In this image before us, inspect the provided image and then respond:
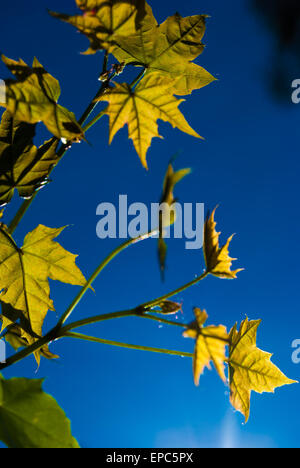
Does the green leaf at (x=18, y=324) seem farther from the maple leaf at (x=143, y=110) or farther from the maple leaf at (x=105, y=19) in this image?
the maple leaf at (x=105, y=19)

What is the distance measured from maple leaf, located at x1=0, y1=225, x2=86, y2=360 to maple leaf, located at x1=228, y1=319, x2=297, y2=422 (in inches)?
12.2

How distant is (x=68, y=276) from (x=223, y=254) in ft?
0.99

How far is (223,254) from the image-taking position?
2.13 ft

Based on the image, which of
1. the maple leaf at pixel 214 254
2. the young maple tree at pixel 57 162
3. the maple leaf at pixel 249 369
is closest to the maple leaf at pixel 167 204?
the young maple tree at pixel 57 162

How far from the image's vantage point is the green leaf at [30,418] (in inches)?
18.7

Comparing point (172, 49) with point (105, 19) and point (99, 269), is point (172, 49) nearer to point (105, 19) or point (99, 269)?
point (105, 19)

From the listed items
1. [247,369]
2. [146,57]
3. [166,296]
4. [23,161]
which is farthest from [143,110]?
[247,369]

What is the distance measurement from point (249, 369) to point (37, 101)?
549 mm

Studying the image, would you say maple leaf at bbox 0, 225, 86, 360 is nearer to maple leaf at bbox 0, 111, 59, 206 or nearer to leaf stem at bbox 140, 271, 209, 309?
maple leaf at bbox 0, 111, 59, 206

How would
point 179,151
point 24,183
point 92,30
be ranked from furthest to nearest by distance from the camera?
point 24,183, point 92,30, point 179,151

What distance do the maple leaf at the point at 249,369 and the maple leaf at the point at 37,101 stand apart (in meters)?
0.43

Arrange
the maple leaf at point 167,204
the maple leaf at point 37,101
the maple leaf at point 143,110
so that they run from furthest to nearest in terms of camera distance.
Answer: the maple leaf at point 143,110 → the maple leaf at point 37,101 → the maple leaf at point 167,204

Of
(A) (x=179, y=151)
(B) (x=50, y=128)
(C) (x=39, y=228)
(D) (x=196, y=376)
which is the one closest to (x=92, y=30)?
(B) (x=50, y=128)

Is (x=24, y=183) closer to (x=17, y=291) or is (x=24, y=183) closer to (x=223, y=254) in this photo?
(x=17, y=291)
